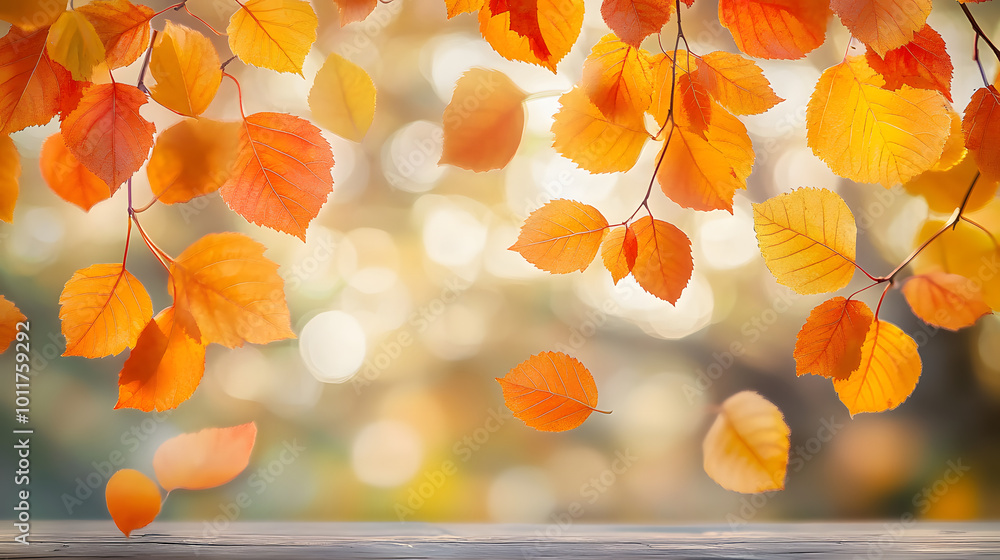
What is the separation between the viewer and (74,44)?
0.18 meters

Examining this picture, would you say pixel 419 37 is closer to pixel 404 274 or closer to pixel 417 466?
pixel 404 274

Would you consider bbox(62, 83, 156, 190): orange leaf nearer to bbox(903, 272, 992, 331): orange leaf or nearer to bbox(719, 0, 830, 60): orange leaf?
bbox(719, 0, 830, 60): orange leaf

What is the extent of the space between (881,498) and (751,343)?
286 millimetres

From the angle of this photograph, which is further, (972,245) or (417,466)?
(417,466)

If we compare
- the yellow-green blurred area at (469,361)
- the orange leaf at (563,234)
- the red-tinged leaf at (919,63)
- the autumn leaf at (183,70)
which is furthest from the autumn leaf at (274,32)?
the yellow-green blurred area at (469,361)

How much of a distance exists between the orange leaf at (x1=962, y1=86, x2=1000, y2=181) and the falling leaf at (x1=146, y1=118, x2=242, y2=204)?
0.29 meters

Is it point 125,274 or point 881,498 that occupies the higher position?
point 125,274

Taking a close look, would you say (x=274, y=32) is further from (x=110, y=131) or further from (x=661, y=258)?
(x=661, y=258)

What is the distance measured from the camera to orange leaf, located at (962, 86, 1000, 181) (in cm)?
22

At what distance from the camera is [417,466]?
2.64 feet

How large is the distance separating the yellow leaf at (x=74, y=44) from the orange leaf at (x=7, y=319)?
A: 0.13 meters

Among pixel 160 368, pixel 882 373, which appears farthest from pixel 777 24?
pixel 160 368

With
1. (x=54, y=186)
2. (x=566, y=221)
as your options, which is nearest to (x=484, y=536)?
(x=566, y=221)

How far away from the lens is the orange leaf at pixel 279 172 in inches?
8.4
